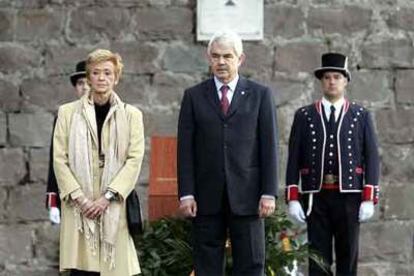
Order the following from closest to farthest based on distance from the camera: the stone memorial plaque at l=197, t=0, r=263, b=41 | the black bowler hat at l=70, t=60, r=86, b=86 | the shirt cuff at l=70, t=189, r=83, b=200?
the shirt cuff at l=70, t=189, r=83, b=200
the black bowler hat at l=70, t=60, r=86, b=86
the stone memorial plaque at l=197, t=0, r=263, b=41

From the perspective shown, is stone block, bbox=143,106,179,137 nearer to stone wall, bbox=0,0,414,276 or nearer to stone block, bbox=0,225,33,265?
stone wall, bbox=0,0,414,276

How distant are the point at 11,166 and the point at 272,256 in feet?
7.11

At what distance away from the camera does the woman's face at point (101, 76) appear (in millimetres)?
5691

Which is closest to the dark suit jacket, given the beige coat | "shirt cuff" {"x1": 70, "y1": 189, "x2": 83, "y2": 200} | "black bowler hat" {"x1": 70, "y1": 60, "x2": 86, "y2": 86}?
the beige coat

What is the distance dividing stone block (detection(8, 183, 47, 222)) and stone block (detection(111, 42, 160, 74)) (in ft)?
3.43

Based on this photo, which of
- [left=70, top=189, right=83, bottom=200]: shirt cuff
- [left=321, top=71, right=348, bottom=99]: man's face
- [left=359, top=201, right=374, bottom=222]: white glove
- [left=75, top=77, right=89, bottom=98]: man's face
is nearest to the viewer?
[left=70, top=189, right=83, bottom=200]: shirt cuff

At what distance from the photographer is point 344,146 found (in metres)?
6.58

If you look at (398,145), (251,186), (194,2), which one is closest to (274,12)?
(194,2)

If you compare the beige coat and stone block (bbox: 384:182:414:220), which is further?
stone block (bbox: 384:182:414:220)

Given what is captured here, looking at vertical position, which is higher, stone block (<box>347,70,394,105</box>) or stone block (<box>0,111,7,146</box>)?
stone block (<box>347,70,394,105</box>)

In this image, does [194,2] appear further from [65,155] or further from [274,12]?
[65,155]

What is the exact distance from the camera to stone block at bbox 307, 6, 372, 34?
7961mm

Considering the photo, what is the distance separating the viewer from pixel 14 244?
7898mm

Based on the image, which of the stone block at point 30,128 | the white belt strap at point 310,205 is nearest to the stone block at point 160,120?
the stone block at point 30,128
